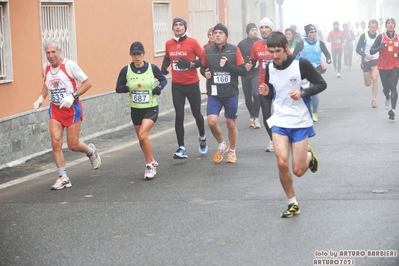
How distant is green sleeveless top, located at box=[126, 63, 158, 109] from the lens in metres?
11.5

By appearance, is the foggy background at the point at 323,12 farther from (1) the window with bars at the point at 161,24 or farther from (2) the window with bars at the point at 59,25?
(2) the window with bars at the point at 59,25

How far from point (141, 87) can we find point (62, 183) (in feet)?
5.01

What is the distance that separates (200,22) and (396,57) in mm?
8223

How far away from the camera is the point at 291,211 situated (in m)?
8.57

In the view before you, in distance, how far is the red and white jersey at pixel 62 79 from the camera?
1098 centimetres

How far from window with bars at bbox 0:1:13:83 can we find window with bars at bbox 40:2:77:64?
1173mm

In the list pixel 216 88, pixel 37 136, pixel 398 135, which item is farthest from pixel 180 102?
pixel 398 135

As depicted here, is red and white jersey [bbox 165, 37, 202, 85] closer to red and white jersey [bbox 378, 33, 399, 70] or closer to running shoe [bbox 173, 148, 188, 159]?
running shoe [bbox 173, 148, 188, 159]

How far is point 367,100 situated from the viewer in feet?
70.3

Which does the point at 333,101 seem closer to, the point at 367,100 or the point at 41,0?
the point at 367,100

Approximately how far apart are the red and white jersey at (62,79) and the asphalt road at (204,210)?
1.04 metres

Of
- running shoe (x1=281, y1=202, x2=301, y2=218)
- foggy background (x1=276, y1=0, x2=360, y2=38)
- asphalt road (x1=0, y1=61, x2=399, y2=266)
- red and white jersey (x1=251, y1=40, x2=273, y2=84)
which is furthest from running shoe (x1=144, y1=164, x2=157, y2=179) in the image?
foggy background (x1=276, y1=0, x2=360, y2=38)

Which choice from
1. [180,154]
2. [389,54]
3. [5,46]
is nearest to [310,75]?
[180,154]

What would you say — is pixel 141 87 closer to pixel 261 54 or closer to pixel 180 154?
pixel 180 154
